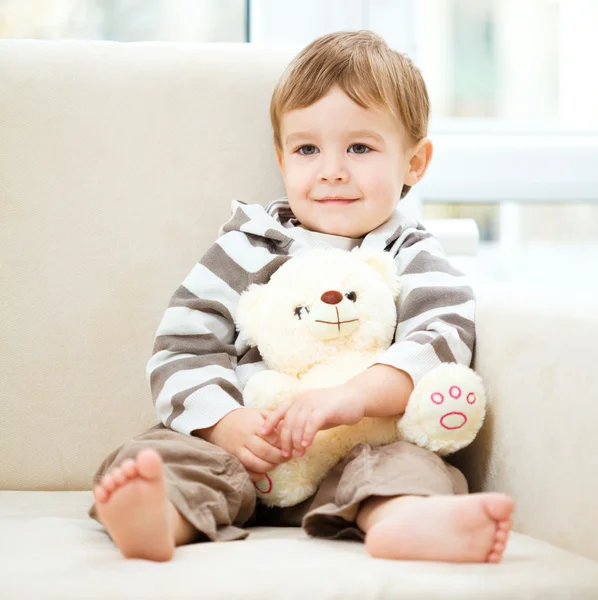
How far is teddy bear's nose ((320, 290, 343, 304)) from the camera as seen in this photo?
3.07 ft

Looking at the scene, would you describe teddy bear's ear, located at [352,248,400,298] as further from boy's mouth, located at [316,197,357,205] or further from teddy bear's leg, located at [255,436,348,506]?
teddy bear's leg, located at [255,436,348,506]

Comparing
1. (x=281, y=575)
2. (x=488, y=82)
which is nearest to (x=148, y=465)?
(x=281, y=575)

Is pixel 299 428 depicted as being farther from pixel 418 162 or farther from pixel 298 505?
pixel 418 162

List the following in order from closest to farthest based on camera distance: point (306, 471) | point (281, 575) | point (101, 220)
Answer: point (281, 575), point (306, 471), point (101, 220)

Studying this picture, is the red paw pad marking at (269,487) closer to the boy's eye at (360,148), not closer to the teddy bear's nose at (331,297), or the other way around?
the teddy bear's nose at (331,297)

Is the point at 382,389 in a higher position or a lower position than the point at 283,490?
higher

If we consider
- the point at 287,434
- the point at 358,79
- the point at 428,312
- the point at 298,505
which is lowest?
the point at 298,505

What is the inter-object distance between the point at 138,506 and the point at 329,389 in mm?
265

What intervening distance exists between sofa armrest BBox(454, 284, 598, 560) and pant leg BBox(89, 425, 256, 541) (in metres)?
0.28

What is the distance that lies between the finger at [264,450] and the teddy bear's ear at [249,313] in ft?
0.48

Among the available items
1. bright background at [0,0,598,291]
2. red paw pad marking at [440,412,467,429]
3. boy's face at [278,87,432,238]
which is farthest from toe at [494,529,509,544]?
bright background at [0,0,598,291]

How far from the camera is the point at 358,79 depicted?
1.06m

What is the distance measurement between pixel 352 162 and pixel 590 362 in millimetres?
447

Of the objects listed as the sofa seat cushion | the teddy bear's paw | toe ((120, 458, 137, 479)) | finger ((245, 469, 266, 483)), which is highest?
toe ((120, 458, 137, 479))
